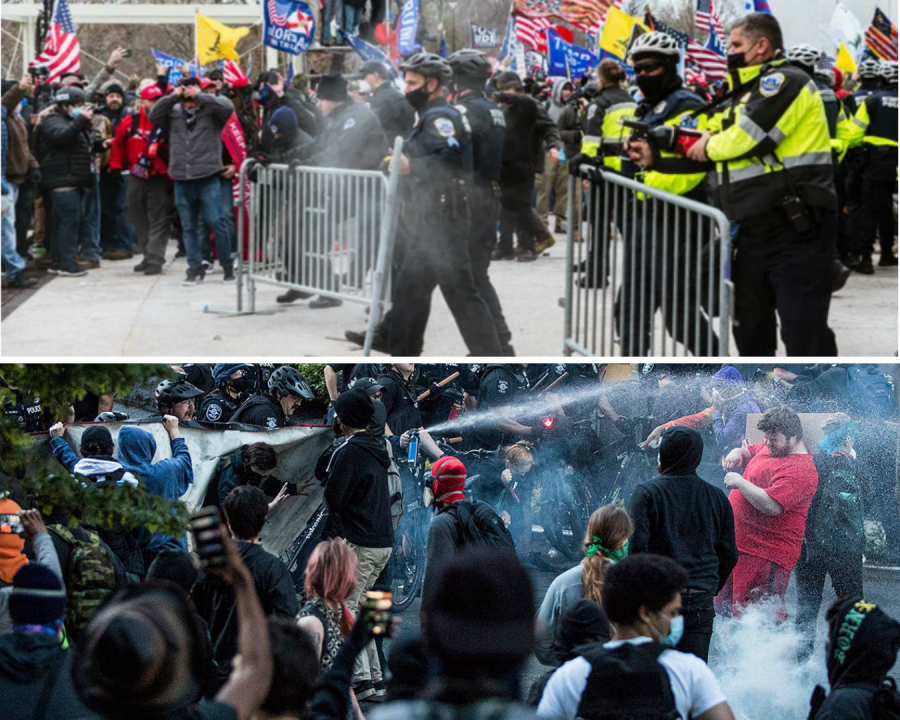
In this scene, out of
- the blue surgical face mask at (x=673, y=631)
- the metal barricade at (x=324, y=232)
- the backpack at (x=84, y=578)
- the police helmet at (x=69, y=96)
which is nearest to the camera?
the blue surgical face mask at (x=673, y=631)

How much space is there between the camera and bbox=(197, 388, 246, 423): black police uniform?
452 cm

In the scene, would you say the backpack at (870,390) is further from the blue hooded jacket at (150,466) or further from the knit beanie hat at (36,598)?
the knit beanie hat at (36,598)

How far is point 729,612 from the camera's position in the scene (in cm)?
440

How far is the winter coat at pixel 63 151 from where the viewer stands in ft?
32.4

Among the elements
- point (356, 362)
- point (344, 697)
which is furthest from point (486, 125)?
point (344, 697)

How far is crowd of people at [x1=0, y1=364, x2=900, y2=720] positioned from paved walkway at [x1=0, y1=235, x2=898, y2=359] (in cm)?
271

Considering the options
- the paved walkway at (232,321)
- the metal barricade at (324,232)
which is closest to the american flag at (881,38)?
Result: the paved walkway at (232,321)

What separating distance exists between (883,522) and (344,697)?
8.22 ft

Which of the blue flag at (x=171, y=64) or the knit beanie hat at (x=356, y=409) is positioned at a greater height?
the blue flag at (x=171, y=64)

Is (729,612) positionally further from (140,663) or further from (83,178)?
(83,178)

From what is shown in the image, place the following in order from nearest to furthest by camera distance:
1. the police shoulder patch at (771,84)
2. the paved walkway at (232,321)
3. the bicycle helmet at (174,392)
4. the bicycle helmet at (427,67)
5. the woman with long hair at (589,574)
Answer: the woman with long hair at (589,574)
the bicycle helmet at (174,392)
the police shoulder patch at (771,84)
the bicycle helmet at (427,67)
the paved walkway at (232,321)

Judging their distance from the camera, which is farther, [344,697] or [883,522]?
[883,522]

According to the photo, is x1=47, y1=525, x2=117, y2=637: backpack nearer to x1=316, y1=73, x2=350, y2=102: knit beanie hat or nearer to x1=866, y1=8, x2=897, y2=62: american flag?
x1=316, y1=73, x2=350, y2=102: knit beanie hat

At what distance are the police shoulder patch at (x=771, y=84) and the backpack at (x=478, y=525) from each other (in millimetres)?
2164
